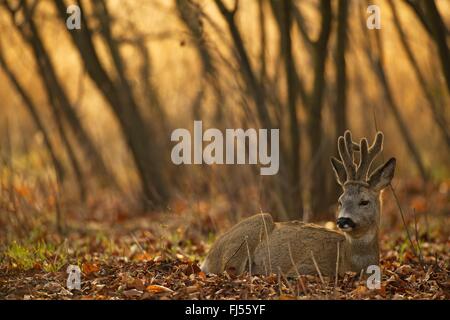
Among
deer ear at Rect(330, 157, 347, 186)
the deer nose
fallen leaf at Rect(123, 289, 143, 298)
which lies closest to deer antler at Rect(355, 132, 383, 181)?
deer ear at Rect(330, 157, 347, 186)

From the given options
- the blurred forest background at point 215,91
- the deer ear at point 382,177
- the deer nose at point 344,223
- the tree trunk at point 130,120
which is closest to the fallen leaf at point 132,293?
the deer nose at point 344,223

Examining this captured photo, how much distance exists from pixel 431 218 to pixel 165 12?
503 cm

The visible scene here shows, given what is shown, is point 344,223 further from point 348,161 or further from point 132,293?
point 132,293

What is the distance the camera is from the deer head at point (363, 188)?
7691 millimetres

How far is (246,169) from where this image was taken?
1214cm

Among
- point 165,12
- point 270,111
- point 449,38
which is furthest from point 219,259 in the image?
point 165,12

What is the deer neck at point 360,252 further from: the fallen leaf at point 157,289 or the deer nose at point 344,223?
the fallen leaf at point 157,289

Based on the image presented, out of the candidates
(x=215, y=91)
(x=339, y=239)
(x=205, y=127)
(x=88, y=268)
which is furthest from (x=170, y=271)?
(x=205, y=127)

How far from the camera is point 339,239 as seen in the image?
800 cm

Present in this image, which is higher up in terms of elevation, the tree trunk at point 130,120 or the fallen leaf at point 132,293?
the tree trunk at point 130,120

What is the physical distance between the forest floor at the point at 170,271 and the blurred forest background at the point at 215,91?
1.56 feet

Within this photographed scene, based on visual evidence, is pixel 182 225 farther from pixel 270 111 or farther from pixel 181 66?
pixel 181 66

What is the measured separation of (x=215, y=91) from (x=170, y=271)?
188 inches

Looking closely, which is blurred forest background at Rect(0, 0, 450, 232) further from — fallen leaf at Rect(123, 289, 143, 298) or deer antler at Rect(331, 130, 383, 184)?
fallen leaf at Rect(123, 289, 143, 298)
